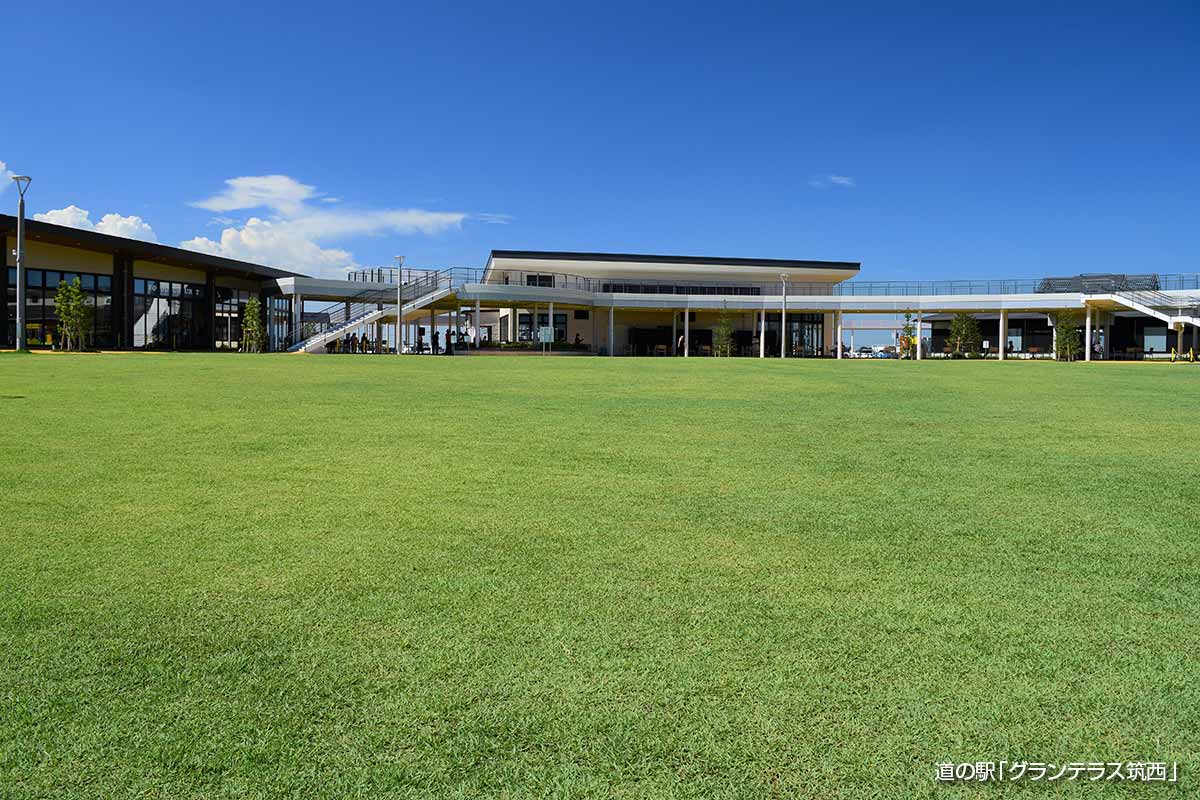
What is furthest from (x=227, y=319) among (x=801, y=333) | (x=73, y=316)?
(x=801, y=333)

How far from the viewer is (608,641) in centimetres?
356

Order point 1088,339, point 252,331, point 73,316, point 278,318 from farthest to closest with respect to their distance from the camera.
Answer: point 278,318
point 1088,339
point 252,331
point 73,316

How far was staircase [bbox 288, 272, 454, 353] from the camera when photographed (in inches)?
2146

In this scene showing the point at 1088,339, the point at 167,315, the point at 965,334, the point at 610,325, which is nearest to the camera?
the point at 167,315

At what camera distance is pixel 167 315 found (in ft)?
171

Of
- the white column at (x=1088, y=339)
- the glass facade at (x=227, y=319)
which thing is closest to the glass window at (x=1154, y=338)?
the white column at (x=1088, y=339)

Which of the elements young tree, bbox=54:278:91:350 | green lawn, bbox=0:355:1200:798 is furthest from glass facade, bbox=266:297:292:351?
green lawn, bbox=0:355:1200:798

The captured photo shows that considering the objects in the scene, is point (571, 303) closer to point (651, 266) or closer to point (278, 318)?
point (651, 266)

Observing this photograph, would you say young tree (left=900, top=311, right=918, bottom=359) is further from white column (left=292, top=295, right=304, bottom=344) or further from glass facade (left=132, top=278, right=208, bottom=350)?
glass facade (left=132, top=278, right=208, bottom=350)

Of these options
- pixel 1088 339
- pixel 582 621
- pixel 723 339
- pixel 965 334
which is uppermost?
pixel 965 334

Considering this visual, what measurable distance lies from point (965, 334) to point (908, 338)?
6296 millimetres

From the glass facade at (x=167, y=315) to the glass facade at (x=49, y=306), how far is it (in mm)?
2357

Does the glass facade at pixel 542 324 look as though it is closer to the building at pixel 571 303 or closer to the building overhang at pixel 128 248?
the building at pixel 571 303

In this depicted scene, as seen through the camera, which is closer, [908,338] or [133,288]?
[133,288]
